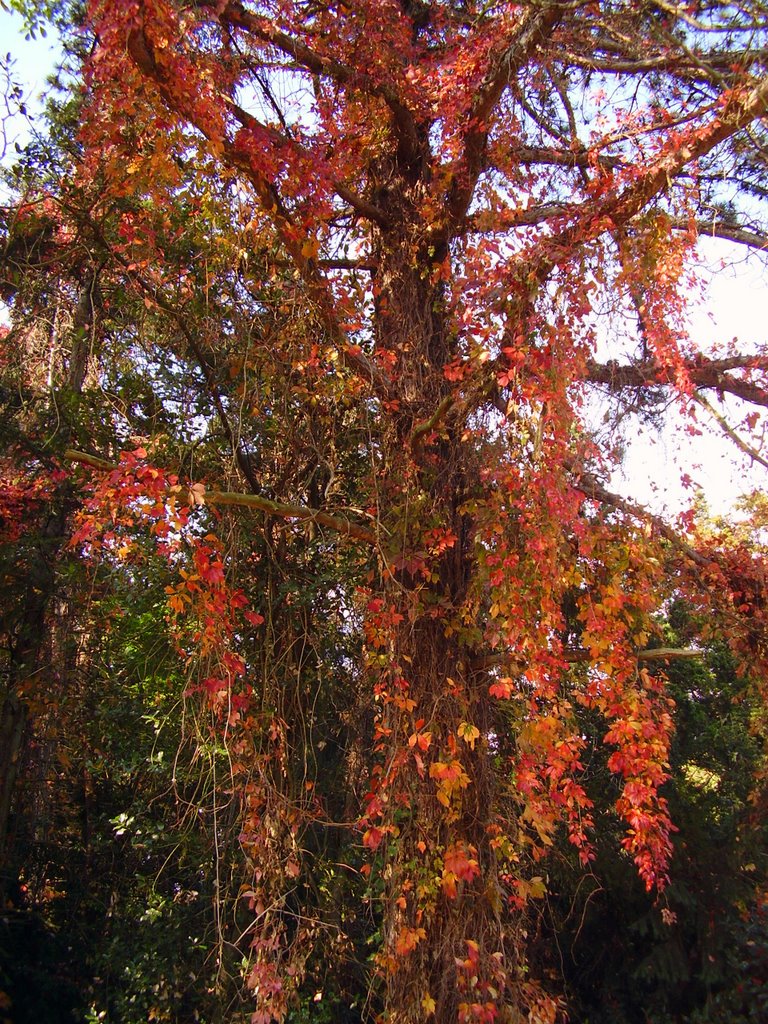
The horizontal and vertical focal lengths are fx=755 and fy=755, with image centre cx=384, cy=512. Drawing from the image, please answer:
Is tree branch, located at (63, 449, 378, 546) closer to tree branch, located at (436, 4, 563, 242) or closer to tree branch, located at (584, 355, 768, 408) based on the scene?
tree branch, located at (436, 4, 563, 242)

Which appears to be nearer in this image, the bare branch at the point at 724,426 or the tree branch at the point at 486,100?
the tree branch at the point at 486,100

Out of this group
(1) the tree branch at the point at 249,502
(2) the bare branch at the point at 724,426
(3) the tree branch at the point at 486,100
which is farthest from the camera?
(2) the bare branch at the point at 724,426

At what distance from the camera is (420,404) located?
3.93m

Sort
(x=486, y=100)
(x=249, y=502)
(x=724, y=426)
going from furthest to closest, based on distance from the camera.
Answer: (x=724, y=426) → (x=486, y=100) → (x=249, y=502)

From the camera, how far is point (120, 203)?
171 inches

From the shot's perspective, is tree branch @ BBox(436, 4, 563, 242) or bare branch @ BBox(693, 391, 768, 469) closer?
tree branch @ BBox(436, 4, 563, 242)

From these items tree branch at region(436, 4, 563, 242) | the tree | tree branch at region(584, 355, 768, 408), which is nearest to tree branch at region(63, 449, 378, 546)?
the tree

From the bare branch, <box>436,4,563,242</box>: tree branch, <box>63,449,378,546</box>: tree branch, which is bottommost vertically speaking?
<box>63,449,378,546</box>: tree branch

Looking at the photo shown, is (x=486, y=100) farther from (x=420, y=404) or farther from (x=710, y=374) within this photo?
(x=710, y=374)

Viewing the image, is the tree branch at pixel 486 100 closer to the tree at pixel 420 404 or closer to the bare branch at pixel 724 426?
the tree at pixel 420 404

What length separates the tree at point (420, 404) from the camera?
10.7 feet

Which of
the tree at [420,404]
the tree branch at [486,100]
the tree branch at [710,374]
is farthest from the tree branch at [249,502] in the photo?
the tree branch at [710,374]

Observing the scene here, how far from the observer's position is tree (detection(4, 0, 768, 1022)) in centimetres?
326

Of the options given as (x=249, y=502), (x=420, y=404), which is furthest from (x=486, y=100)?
(x=249, y=502)
